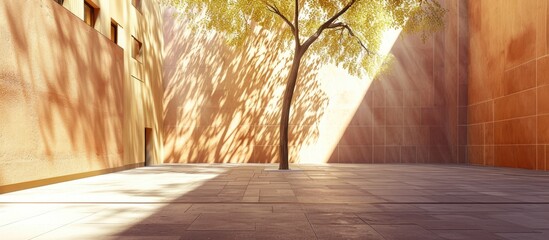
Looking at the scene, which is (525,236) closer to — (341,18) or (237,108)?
(341,18)

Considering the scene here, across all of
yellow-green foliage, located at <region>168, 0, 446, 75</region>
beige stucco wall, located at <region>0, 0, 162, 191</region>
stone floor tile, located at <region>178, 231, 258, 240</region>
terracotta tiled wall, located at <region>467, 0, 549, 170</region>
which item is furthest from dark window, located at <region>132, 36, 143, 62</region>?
stone floor tile, located at <region>178, 231, 258, 240</region>

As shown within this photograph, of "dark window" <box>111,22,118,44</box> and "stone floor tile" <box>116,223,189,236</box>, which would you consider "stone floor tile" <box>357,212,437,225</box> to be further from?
"dark window" <box>111,22,118,44</box>

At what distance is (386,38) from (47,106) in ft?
52.2

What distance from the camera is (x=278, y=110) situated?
2267 cm

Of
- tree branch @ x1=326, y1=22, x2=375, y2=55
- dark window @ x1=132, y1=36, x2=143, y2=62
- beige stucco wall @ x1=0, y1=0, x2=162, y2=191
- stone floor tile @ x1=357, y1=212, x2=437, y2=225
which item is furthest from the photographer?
dark window @ x1=132, y1=36, x2=143, y2=62

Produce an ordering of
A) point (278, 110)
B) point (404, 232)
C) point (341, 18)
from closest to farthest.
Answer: point (404, 232)
point (341, 18)
point (278, 110)

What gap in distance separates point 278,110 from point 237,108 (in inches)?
72.5

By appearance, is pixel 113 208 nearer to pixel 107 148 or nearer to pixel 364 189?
pixel 364 189

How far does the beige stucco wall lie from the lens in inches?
372

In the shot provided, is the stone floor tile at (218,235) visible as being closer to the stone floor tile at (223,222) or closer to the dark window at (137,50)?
the stone floor tile at (223,222)

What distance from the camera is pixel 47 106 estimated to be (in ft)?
35.8

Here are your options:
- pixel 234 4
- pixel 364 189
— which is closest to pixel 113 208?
pixel 364 189

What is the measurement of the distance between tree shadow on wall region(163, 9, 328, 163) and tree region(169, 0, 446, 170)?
4491 mm

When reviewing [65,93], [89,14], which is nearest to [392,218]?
[65,93]
